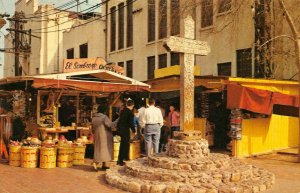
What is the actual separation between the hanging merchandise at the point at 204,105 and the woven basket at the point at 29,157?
6947 mm

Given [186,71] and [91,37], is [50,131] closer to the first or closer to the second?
[186,71]

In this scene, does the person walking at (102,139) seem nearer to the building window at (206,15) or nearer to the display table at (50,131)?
the display table at (50,131)

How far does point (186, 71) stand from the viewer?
10.0m

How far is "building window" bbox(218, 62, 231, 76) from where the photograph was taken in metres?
19.7

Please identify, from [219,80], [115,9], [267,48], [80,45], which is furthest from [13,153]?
[80,45]

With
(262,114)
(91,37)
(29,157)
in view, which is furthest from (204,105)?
(91,37)

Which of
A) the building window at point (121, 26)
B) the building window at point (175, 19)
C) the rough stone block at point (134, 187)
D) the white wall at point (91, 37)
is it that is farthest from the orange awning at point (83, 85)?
the white wall at point (91, 37)

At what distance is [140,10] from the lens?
83.9 ft

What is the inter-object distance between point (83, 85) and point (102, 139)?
9.16ft

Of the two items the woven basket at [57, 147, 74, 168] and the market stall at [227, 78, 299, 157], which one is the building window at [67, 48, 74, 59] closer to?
the market stall at [227, 78, 299, 157]

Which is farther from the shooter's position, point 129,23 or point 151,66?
point 129,23

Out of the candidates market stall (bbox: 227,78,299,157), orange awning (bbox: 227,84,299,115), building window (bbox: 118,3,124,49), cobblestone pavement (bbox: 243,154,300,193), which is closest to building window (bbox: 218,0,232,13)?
market stall (bbox: 227,78,299,157)

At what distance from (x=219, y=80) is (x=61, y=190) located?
23.8 feet

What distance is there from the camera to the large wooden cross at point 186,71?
981 centimetres
